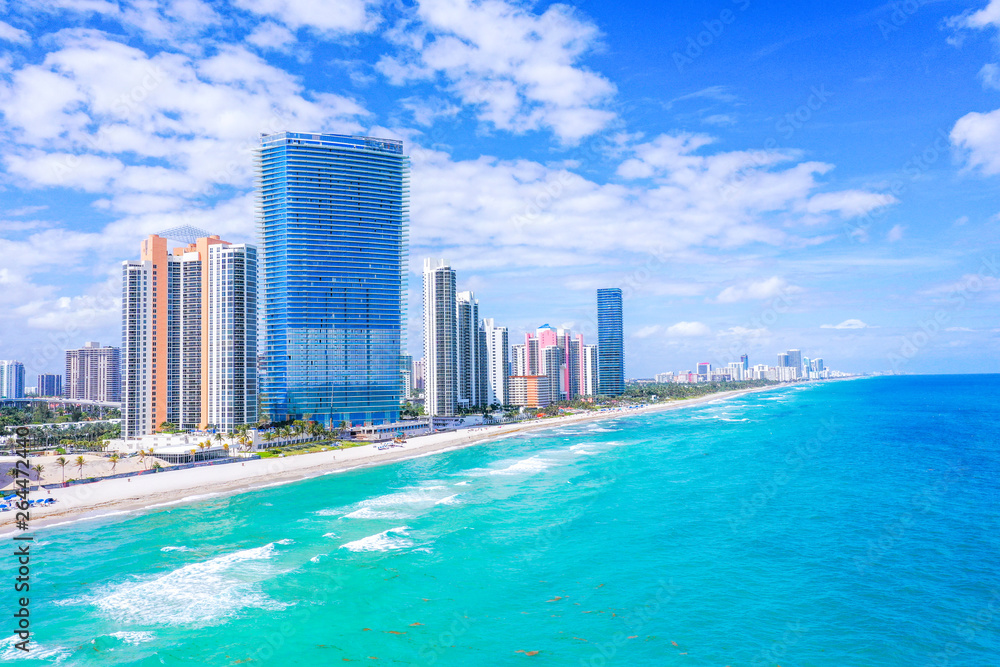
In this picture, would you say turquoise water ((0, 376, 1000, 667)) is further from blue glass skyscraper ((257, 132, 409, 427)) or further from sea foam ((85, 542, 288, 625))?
blue glass skyscraper ((257, 132, 409, 427))

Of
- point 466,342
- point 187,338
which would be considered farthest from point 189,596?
point 466,342

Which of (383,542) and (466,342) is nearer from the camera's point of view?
(383,542)

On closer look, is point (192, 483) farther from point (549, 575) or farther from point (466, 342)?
point (466, 342)

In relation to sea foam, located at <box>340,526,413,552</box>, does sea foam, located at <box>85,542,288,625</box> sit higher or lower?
higher

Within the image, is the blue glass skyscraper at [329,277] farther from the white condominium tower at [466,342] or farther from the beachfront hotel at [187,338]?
the white condominium tower at [466,342]

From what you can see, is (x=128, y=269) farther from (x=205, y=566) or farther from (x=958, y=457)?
(x=958, y=457)

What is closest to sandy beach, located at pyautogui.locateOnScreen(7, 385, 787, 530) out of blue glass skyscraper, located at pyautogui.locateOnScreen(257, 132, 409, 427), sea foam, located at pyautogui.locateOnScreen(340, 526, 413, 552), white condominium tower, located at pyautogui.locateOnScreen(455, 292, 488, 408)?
blue glass skyscraper, located at pyautogui.locateOnScreen(257, 132, 409, 427)

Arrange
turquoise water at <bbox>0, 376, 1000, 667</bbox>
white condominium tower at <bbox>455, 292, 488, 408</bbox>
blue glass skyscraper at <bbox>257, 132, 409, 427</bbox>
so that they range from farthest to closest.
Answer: white condominium tower at <bbox>455, 292, 488, 408</bbox>, blue glass skyscraper at <bbox>257, 132, 409, 427</bbox>, turquoise water at <bbox>0, 376, 1000, 667</bbox>
